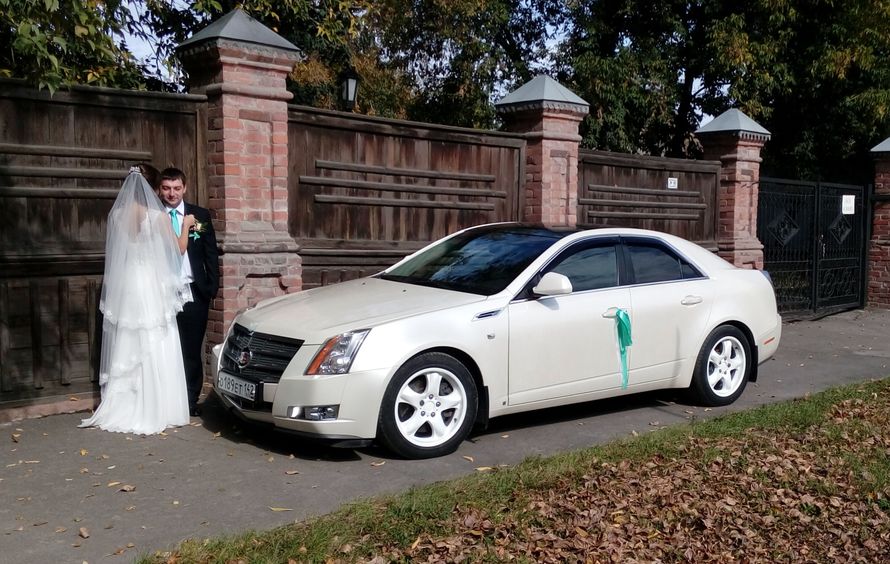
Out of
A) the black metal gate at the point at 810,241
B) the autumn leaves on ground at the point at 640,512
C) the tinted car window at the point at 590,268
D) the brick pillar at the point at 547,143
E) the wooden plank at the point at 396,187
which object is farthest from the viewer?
the black metal gate at the point at 810,241

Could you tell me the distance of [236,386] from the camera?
19.6ft

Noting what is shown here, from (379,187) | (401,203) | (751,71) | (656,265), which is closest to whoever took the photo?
(656,265)

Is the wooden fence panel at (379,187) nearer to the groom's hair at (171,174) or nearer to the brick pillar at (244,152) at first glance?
the brick pillar at (244,152)

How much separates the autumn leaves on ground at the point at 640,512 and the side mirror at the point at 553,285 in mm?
1112

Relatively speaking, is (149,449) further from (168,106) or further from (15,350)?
(168,106)

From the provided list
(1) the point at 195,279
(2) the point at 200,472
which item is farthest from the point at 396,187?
(2) the point at 200,472

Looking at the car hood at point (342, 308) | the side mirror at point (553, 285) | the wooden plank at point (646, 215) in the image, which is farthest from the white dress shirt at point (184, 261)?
the wooden plank at point (646, 215)

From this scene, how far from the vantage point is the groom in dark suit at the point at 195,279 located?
694cm

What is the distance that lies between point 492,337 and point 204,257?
2.51 metres

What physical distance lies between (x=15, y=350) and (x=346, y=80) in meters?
8.82

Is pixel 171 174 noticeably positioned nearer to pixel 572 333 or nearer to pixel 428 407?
pixel 428 407

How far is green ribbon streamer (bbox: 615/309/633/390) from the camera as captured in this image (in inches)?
267

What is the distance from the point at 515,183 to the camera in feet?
34.2

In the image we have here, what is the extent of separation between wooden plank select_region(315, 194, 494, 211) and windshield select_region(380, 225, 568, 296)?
149 centimetres
